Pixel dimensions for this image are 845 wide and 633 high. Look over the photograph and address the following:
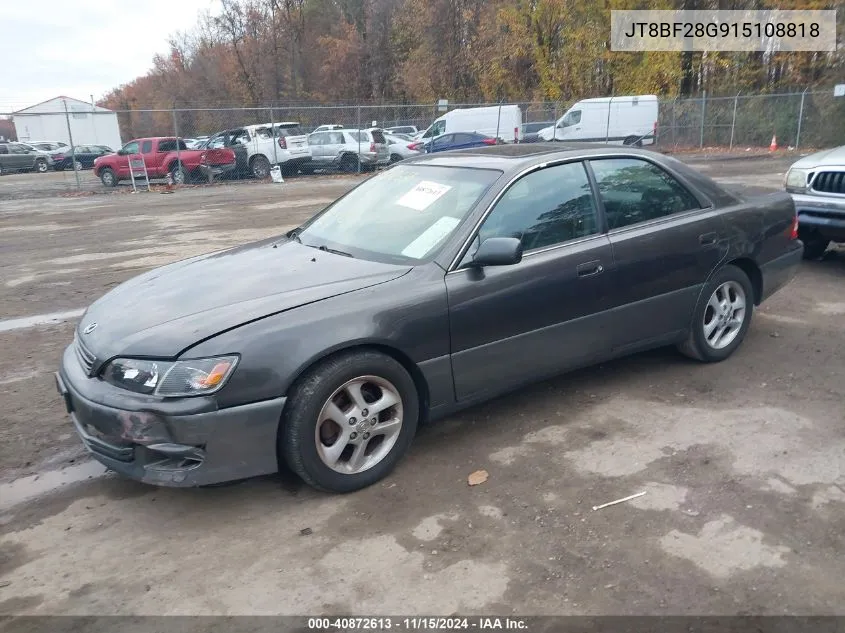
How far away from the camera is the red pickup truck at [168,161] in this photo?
858 inches

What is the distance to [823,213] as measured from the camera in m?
6.78

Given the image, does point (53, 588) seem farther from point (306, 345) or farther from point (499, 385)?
point (499, 385)

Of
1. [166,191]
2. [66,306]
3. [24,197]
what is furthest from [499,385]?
[24,197]

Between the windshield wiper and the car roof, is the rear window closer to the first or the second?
the car roof

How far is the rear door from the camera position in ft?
14.2

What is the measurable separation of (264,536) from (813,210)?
6.21 m

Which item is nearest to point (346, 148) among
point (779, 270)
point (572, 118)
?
point (572, 118)

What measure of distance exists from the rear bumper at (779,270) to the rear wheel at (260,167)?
760 inches

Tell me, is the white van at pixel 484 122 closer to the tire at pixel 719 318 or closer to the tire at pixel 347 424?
the tire at pixel 719 318

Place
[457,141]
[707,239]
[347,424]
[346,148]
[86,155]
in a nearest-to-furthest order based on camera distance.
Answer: [347,424] → [707,239] → [346,148] → [457,141] → [86,155]

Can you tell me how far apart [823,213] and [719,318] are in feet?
9.20

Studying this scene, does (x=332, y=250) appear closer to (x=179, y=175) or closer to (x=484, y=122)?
(x=179, y=175)

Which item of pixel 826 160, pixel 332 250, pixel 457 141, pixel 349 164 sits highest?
pixel 826 160


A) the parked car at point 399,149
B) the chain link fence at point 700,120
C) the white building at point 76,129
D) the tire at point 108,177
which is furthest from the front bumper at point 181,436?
the white building at point 76,129
